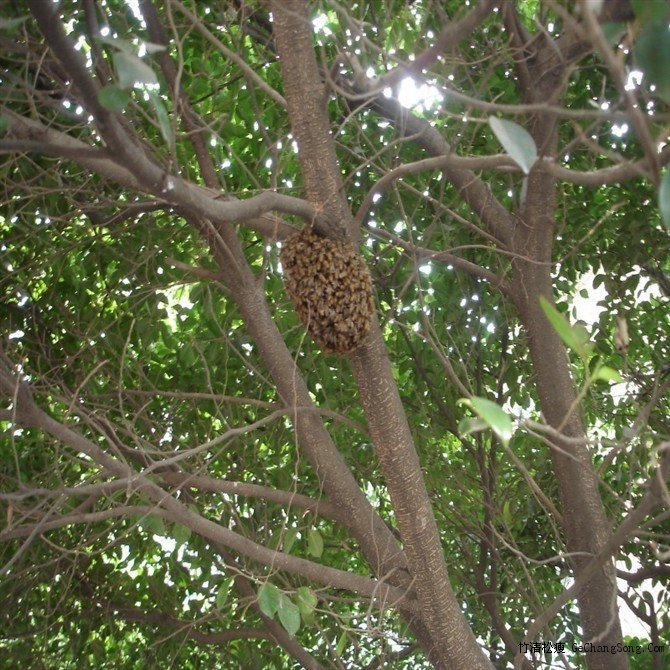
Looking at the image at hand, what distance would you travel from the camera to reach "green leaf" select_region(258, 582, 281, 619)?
5.28 feet

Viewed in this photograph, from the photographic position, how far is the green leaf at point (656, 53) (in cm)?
76

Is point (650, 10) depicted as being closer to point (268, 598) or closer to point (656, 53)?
point (656, 53)

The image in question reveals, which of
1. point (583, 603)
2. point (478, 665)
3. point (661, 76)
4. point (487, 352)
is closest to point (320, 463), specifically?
point (478, 665)

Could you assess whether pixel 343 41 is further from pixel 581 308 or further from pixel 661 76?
pixel 581 308

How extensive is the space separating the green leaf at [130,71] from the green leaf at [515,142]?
386mm

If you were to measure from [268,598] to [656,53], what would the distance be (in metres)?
1.23

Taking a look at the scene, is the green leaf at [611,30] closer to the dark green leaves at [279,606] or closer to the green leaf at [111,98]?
the green leaf at [111,98]

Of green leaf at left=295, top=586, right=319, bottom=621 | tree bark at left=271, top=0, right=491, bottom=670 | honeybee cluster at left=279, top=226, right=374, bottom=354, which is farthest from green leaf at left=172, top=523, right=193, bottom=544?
honeybee cluster at left=279, top=226, right=374, bottom=354

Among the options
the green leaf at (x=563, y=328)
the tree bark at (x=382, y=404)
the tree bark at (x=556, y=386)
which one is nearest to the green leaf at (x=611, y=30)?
→ the green leaf at (x=563, y=328)

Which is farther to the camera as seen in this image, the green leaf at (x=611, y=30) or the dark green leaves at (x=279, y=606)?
the dark green leaves at (x=279, y=606)

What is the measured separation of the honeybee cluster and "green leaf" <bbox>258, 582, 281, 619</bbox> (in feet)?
1.61

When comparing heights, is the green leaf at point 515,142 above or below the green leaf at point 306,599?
above

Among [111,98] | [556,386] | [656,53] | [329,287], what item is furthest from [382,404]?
[656,53]

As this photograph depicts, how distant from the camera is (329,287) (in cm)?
165
